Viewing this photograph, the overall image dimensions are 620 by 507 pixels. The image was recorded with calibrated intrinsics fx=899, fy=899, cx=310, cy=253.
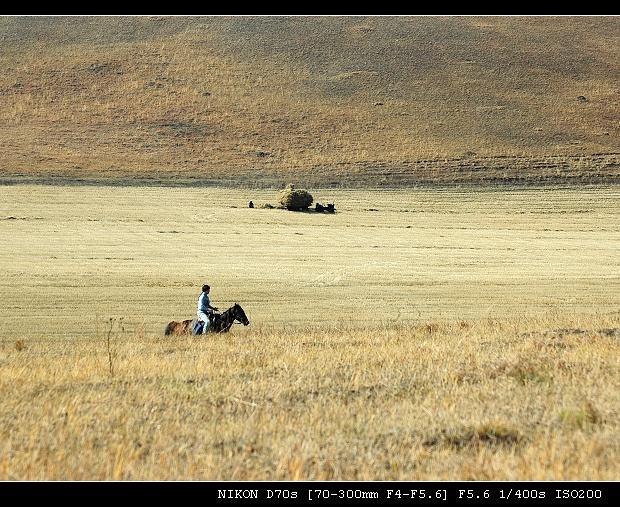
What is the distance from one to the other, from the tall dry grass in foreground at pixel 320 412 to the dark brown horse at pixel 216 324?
10.2 feet

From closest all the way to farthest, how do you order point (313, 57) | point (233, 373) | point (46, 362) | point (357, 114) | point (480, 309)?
point (233, 373) → point (46, 362) → point (480, 309) → point (357, 114) → point (313, 57)

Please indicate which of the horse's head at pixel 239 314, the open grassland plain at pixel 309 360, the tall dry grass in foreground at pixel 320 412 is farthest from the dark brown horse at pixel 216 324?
the tall dry grass in foreground at pixel 320 412

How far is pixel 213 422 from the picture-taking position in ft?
24.0

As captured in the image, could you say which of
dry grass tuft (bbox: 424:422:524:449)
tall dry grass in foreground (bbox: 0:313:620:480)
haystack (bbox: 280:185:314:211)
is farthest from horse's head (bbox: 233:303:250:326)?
haystack (bbox: 280:185:314:211)

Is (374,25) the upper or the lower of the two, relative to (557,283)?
upper

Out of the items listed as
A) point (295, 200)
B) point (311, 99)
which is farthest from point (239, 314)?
point (311, 99)

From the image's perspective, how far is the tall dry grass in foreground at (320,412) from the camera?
20.0ft

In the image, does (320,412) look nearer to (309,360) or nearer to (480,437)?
(480,437)

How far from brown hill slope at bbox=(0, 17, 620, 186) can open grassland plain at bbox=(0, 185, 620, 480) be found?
2618 centimetres

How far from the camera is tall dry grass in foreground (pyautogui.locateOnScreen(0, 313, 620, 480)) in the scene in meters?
6.09

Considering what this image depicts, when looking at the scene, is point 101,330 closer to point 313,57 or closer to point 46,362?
point 46,362

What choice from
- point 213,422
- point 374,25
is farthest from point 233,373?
point 374,25

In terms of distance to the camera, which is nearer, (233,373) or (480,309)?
(233,373)

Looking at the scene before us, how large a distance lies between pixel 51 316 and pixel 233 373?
9.40 metres
